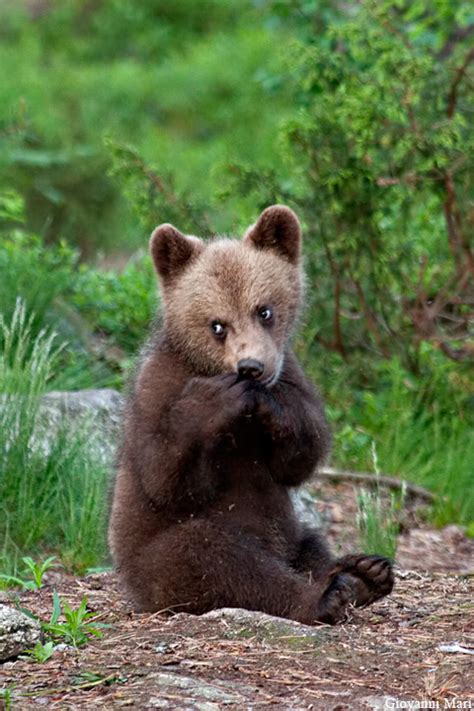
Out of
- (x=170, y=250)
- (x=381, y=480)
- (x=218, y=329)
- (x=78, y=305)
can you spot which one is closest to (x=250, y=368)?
(x=218, y=329)

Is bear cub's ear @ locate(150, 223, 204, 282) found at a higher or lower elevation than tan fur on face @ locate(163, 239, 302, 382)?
higher

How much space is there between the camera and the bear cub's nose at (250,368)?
4855mm

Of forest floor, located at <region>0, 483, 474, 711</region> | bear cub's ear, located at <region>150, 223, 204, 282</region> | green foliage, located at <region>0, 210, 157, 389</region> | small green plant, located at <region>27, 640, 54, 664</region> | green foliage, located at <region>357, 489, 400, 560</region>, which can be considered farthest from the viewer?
green foliage, located at <region>0, 210, 157, 389</region>

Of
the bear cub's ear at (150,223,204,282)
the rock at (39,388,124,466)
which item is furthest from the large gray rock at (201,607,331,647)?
the rock at (39,388,124,466)

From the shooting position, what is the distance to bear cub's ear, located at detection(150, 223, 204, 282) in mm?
5297

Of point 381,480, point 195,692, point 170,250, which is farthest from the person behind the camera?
point 381,480

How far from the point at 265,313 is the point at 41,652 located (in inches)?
61.3

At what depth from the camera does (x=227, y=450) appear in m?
5.10

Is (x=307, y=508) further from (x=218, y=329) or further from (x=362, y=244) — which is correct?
(x=218, y=329)

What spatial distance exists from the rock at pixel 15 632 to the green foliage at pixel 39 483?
1565 mm

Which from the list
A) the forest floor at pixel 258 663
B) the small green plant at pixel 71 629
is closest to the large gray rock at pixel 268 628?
the forest floor at pixel 258 663

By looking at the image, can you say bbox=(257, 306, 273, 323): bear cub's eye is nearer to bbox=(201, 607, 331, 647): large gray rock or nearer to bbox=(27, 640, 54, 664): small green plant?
bbox=(201, 607, 331, 647): large gray rock

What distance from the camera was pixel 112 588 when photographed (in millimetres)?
5672

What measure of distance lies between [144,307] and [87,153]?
6.41 m
